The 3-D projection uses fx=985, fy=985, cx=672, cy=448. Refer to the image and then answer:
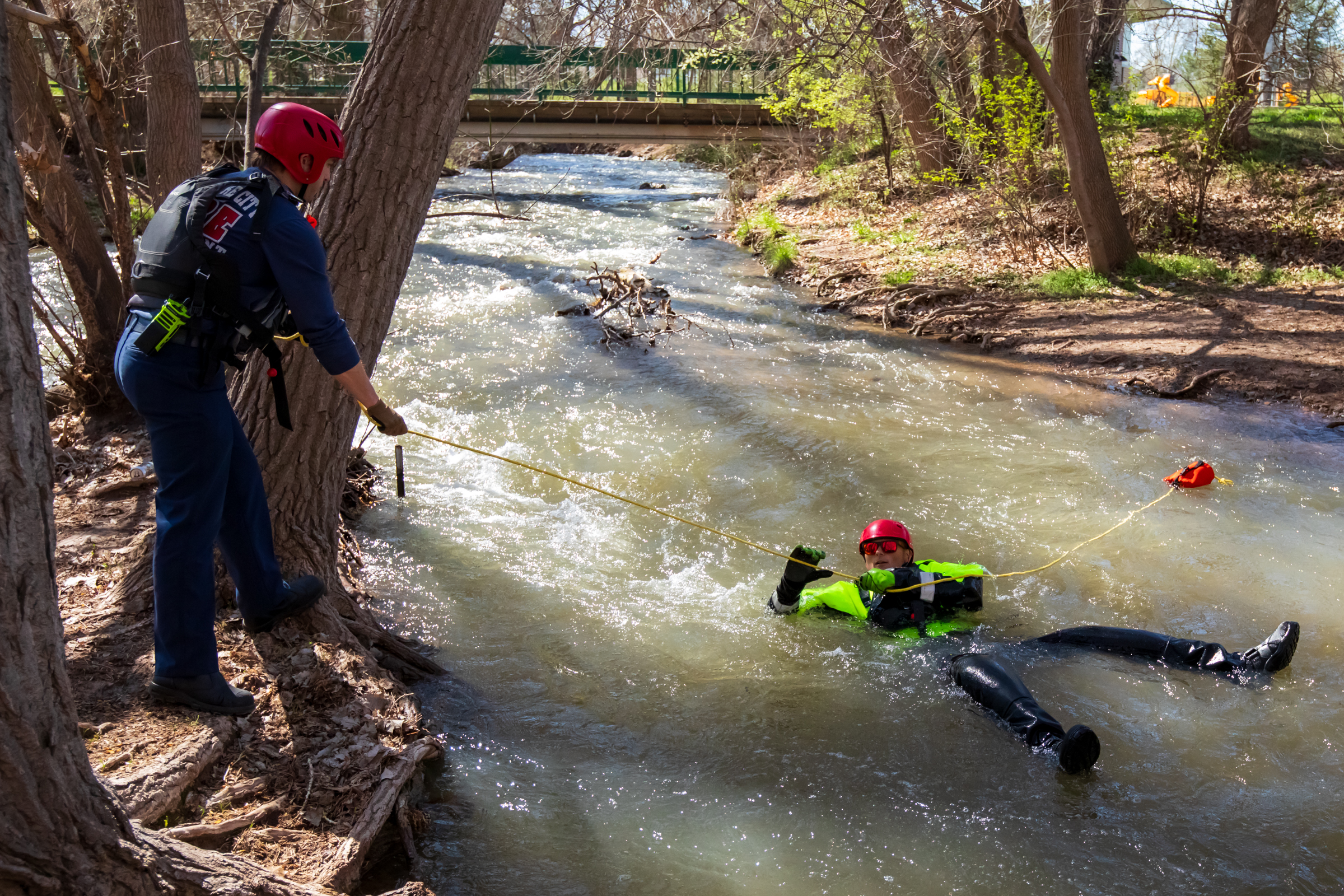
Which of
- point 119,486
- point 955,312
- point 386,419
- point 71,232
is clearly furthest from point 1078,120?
point 119,486

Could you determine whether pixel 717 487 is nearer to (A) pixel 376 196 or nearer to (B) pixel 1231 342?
(A) pixel 376 196

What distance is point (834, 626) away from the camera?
5.76 m

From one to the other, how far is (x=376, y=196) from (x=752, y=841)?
324 centimetres

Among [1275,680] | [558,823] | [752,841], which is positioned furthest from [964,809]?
[1275,680]

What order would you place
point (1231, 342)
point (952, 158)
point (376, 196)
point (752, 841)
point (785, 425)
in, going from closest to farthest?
1. point (752, 841)
2. point (376, 196)
3. point (785, 425)
4. point (1231, 342)
5. point (952, 158)

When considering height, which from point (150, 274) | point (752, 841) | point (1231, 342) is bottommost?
point (752, 841)

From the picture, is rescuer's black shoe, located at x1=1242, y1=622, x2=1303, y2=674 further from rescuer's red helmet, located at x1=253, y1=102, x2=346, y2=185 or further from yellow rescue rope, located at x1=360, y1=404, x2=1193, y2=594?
rescuer's red helmet, located at x1=253, y1=102, x2=346, y2=185

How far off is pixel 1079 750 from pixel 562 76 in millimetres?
11570

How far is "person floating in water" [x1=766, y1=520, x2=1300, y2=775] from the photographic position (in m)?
4.70

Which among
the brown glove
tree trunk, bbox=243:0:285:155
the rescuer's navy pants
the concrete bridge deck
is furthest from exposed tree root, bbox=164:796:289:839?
the concrete bridge deck

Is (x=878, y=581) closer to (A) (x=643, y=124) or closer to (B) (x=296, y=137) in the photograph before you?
(B) (x=296, y=137)

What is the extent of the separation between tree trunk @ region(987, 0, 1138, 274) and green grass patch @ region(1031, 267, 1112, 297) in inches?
21.6

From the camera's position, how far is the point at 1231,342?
10.9 metres

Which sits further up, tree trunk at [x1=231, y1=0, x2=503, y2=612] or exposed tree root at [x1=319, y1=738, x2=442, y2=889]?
tree trunk at [x1=231, y1=0, x2=503, y2=612]
